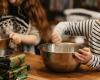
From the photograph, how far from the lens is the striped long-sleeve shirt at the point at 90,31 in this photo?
4.16 feet

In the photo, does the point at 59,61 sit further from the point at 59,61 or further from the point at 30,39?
the point at 30,39

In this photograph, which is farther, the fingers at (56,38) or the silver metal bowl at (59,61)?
the fingers at (56,38)

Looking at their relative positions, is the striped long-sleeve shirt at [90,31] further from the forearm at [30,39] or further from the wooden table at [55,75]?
the forearm at [30,39]

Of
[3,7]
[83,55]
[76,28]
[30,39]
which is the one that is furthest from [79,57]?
[3,7]

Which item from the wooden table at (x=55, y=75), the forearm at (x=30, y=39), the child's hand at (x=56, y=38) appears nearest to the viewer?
the wooden table at (x=55, y=75)

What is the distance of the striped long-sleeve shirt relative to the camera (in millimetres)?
1268

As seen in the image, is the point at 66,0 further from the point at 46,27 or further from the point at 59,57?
the point at 59,57

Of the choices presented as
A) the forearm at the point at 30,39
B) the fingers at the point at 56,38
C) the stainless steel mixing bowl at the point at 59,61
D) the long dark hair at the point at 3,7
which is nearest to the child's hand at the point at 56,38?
the fingers at the point at 56,38

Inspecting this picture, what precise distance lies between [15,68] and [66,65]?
0.25 m

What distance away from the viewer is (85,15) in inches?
111

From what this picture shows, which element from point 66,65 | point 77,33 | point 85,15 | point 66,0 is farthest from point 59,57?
point 66,0

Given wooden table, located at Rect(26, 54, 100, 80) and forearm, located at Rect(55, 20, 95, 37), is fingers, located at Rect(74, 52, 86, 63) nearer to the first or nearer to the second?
wooden table, located at Rect(26, 54, 100, 80)

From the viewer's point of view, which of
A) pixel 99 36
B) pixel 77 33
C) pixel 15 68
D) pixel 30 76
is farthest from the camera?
pixel 77 33

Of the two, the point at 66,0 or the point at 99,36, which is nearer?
the point at 99,36
